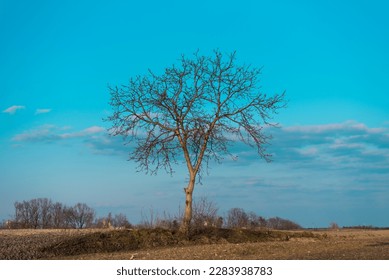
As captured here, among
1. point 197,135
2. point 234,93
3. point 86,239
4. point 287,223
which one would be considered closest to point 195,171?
point 197,135

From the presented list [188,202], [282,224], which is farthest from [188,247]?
[282,224]

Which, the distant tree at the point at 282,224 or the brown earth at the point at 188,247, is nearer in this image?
the brown earth at the point at 188,247

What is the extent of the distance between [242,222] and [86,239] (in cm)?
1000

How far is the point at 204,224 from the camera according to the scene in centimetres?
2181

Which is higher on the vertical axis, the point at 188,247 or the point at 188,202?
the point at 188,202

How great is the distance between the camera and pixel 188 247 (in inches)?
682

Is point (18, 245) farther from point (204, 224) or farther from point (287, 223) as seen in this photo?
point (287, 223)

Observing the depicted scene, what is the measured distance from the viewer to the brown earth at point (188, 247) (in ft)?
46.4

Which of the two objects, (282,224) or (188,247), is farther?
(282,224)

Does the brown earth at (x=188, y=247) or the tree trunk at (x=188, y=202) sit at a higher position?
the tree trunk at (x=188, y=202)

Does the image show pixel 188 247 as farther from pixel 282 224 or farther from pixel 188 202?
pixel 282 224

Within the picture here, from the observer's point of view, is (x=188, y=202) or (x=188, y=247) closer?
(x=188, y=247)

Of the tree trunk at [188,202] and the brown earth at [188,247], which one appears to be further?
the tree trunk at [188,202]
